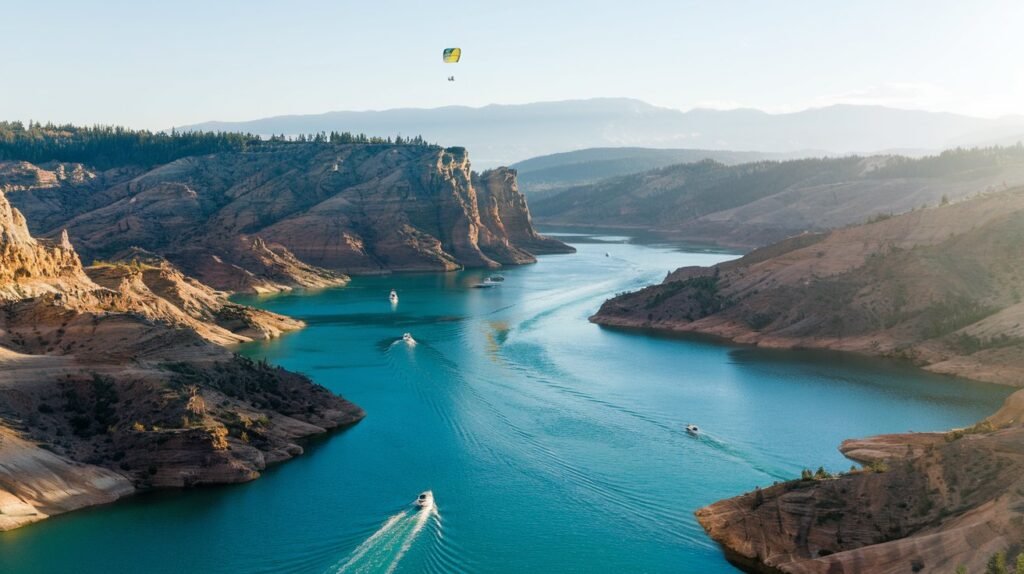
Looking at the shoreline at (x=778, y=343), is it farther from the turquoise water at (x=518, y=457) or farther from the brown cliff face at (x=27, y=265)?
the brown cliff face at (x=27, y=265)

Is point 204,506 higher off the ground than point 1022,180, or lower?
lower

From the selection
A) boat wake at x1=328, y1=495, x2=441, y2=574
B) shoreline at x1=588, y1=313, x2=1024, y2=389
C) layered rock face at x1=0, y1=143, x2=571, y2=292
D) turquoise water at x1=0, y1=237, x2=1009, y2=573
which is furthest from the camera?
layered rock face at x1=0, y1=143, x2=571, y2=292

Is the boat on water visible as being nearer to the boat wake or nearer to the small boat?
the small boat

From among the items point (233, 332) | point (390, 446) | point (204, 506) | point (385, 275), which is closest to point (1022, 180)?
point (385, 275)

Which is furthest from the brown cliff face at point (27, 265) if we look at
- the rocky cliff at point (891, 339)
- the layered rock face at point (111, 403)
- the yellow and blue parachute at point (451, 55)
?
the rocky cliff at point (891, 339)

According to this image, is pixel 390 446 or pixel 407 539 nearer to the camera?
pixel 407 539

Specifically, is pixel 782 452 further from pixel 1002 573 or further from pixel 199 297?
pixel 199 297

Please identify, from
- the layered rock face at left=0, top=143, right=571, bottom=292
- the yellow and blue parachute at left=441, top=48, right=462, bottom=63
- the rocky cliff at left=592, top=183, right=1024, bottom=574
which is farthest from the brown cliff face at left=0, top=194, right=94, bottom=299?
the layered rock face at left=0, top=143, right=571, bottom=292

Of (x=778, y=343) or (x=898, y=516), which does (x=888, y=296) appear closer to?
(x=778, y=343)
